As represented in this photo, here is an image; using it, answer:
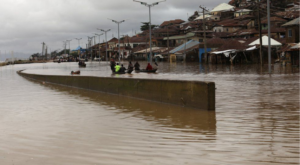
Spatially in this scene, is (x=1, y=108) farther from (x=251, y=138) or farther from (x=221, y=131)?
(x=251, y=138)

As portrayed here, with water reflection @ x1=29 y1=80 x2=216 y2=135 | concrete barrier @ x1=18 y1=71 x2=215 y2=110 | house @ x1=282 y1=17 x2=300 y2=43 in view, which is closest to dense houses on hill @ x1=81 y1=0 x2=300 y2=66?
house @ x1=282 y1=17 x2=300 y2=43

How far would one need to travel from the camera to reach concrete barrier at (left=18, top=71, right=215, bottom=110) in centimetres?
1100

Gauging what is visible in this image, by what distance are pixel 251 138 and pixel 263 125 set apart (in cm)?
140

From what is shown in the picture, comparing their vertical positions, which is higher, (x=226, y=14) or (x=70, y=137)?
(x=226, y=14)

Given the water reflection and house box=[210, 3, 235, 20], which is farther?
house box=[210, 3, 235, 20]

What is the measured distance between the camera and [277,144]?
6613 millimetres

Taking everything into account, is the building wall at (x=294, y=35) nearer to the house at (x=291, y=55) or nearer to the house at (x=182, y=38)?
the house at (x=291, y=55)

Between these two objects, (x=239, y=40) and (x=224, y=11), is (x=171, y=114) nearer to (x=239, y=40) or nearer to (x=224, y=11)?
(x=239, y=40)

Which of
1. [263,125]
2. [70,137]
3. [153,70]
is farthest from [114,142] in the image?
[153,70]

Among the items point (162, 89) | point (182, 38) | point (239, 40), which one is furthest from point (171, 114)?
point (182, 38)

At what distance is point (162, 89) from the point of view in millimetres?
13406

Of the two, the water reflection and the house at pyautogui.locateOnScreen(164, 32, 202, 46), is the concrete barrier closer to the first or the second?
the water reflection

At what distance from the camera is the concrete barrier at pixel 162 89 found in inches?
433

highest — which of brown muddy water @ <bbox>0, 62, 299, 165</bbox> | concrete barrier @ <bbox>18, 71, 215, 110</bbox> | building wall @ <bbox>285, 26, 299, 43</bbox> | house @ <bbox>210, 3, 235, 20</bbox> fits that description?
house @ <bbox>210, 3, 235, 20</bbox>
